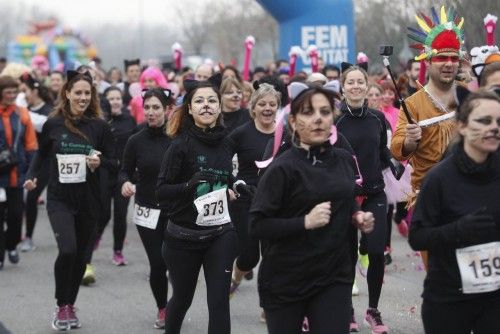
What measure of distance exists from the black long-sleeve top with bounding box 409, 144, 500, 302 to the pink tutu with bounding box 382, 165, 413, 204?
10.6 ft

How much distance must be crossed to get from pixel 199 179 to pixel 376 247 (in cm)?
178

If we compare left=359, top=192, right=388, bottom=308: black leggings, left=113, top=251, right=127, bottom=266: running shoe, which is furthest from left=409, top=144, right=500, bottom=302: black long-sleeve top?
left=113, top=251, right=127, bottom=266: running shoe

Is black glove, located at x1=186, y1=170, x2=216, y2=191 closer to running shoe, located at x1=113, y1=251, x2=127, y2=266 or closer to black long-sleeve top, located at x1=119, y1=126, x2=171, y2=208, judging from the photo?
black long-sleeve top, located at x1=119, y1=126, x2=171, y2=208

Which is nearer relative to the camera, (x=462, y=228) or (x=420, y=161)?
(x=462, y=228)

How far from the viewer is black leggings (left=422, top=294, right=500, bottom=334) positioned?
15.6ft

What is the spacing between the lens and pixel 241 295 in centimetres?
975

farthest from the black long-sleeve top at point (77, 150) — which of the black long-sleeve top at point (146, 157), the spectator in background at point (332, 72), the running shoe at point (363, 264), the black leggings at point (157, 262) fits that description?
the spectator in background at point (332, 72)

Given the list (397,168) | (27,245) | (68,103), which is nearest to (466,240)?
(397,168)

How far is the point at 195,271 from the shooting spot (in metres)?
6.78

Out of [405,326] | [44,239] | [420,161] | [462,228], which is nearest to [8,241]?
[44,239]

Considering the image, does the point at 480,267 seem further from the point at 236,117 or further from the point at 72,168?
the point at 236,117

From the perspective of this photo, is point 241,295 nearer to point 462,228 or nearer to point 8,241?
point 8,241

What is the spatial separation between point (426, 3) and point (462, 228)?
200 inches

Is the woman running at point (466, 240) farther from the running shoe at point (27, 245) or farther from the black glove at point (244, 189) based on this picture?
the running shoe at point (27, 245)
